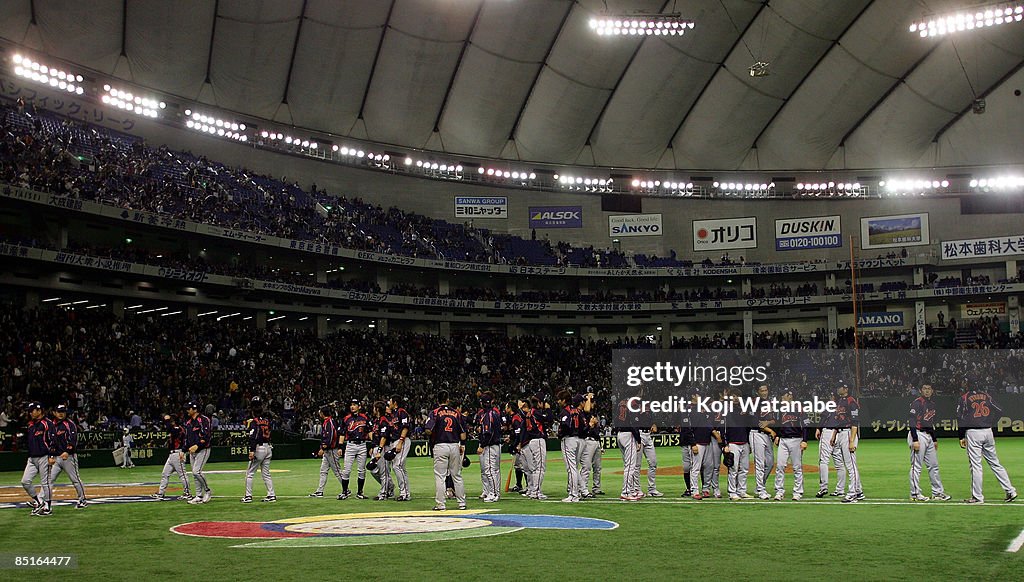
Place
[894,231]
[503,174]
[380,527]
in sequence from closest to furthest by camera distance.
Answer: [380,527], [503,174], [894,231]

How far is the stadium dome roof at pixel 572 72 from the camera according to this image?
152 feet

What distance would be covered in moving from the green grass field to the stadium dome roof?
1360 inches

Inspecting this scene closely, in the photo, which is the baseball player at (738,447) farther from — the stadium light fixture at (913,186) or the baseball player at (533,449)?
the stadium light fixture at (913,186)

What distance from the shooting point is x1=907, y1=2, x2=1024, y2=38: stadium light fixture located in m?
36.4

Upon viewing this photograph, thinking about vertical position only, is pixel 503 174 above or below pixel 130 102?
below

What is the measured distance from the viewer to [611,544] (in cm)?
1153

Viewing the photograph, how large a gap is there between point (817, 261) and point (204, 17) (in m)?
43.9

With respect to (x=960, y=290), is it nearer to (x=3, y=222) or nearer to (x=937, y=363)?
(x=937, y=363)

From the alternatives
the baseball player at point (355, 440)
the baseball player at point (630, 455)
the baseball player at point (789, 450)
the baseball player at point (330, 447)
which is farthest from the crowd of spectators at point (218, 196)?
the baseball player at point (789, 450)

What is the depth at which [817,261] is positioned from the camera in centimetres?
6350

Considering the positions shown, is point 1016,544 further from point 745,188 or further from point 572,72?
point 745,188

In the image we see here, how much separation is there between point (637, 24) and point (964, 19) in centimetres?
1354

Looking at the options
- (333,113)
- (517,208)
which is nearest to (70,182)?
(333,113)

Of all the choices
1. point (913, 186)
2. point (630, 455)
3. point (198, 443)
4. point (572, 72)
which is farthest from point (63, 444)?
point (913, 186)
